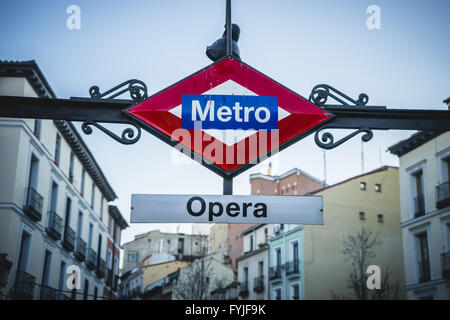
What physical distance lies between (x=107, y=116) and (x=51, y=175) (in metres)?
25.2

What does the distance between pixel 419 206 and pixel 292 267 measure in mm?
14492

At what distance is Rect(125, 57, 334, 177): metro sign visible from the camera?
10.7 feet

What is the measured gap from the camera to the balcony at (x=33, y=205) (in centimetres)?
2345

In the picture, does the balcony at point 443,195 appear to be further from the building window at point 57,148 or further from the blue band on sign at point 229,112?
the blue band on sign at point 229,112

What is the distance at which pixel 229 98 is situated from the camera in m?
3.27

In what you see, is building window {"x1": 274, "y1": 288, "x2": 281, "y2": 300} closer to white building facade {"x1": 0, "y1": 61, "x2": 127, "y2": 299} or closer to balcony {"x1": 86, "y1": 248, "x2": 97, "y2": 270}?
white building facade {"x1": 0, "y1": 61, "x2": 127, "y2": 299}

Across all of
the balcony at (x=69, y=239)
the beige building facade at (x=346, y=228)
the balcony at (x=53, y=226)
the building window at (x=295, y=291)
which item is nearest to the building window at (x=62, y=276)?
the balcony at (x=69, y=239)

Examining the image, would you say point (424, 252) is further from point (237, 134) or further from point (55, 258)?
point (237, 134)

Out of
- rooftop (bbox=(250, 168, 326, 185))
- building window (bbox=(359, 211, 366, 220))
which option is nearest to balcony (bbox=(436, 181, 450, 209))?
building window (bbox=(359, 211, 366, 220))

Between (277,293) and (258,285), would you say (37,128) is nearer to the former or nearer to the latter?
(277,293)

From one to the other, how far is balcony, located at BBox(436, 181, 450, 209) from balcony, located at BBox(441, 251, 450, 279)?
223 centimetres

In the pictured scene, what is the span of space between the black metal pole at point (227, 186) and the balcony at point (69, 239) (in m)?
28.3

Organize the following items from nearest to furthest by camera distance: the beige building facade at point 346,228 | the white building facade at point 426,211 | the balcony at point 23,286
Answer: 1. the balcony at point 23,286
2. the white building facade at point 426,211
3. the beige building facade at point 346,228

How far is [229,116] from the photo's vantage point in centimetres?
325
